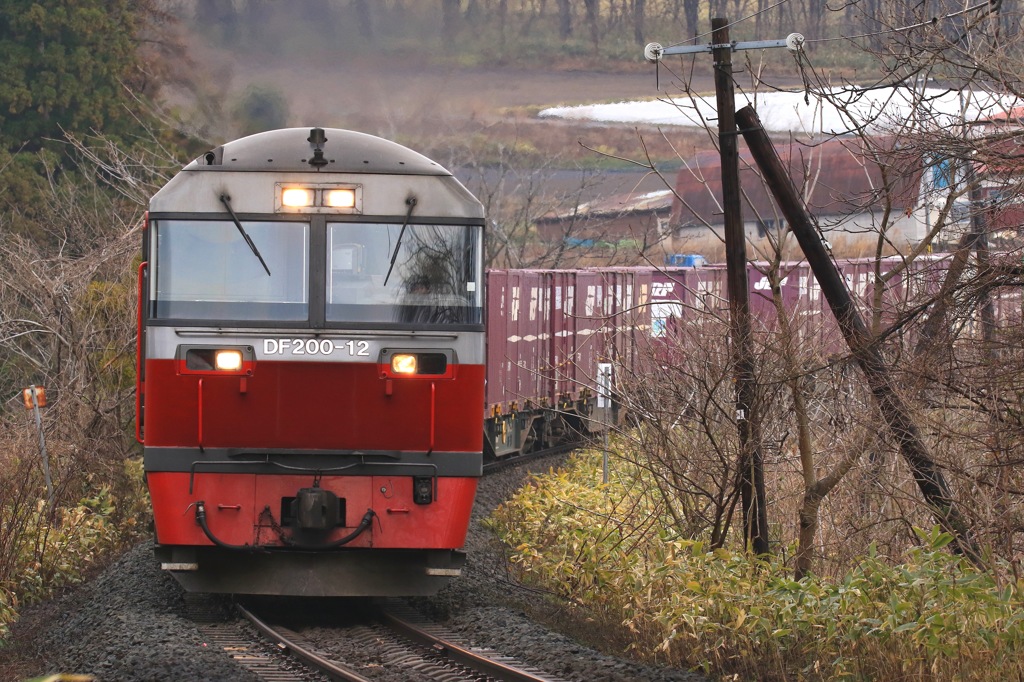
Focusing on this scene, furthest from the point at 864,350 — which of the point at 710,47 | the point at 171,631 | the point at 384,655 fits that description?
the point at 171,631

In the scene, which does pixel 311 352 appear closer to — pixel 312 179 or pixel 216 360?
pixel 216 360

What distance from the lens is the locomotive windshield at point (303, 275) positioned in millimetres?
8438

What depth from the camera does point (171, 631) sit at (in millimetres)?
8414

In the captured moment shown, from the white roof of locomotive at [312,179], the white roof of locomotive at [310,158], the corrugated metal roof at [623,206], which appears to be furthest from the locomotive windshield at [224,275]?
the corrugated metal roof at [623,206]

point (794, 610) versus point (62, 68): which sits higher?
point (62, 68)

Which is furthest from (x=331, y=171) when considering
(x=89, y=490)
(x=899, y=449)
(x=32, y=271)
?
(x=32, y=271)

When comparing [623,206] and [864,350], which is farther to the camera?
[623,206]

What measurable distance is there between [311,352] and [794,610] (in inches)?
138

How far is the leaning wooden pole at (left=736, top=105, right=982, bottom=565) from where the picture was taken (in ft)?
28.2

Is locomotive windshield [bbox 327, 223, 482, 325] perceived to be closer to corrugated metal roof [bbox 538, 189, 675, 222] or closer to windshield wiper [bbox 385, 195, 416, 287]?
windshield wiper [bbox 385, 195, 416, 287]

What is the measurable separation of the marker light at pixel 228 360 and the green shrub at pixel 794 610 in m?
3.12

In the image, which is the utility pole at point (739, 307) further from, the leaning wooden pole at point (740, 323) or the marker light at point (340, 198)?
the marker light at point (340, 198)

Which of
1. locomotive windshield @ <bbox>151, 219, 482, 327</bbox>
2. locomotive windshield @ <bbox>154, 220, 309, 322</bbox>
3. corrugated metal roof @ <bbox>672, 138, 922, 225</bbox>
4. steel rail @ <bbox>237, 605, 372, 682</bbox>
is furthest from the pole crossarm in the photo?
steel rail @ <bbox>237, 605, 372, 682</bbox>

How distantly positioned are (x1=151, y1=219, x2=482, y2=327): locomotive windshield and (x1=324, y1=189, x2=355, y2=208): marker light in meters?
0.13
